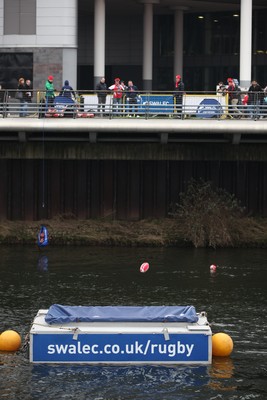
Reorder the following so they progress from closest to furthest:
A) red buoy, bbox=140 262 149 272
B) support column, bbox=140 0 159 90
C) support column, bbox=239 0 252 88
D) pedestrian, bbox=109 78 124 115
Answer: red buoy, bbox=140 262 149 272, pedestrian, bbox=109 78 124 115, support column, bbox=239 0 252 88, support column, bbox=140 0 159 90

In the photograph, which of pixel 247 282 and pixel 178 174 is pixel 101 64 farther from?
pixel 247 282

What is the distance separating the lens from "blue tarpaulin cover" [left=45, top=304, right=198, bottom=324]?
27328mm

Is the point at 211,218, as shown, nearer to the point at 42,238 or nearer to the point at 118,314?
the point at 42,238

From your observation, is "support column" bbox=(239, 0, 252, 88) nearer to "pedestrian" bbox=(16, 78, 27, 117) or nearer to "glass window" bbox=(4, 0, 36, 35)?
"glass window" bbox=(4, 0, 36, 35)

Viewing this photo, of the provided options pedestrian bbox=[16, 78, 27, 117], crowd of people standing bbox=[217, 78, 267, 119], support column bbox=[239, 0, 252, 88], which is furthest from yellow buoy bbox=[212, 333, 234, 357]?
support column bbox=[239, 0, 252, 88]

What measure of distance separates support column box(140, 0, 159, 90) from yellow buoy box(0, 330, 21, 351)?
3334 cm

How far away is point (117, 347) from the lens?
2684cm

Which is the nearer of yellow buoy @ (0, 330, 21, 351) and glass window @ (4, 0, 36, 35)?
yellow buoy @ (0, 330, 21, 351)

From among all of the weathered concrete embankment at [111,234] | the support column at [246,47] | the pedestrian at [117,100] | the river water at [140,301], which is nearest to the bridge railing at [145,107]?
the pedestrian at [117,100]

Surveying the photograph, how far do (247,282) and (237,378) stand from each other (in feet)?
34.6

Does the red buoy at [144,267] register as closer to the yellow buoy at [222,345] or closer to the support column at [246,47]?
the yellow buoy at [222,345]

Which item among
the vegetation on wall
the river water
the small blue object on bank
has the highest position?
the vegetation on wall

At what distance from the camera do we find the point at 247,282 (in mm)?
36688

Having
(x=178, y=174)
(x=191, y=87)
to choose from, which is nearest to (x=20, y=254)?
(x=178, y=174)
